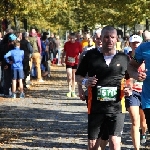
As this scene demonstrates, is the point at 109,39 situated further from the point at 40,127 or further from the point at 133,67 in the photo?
the point at 40,127

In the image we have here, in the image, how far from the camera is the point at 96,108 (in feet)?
22.1

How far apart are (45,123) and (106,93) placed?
18.8ft

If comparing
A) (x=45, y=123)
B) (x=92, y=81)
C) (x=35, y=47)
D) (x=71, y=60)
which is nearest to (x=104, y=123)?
(x=92, y=81)

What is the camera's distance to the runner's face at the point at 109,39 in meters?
6.60

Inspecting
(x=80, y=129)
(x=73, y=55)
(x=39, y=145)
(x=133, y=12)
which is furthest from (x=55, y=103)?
(x=133, y=12)

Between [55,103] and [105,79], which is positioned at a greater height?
[105,79]

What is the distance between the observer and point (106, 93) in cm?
663

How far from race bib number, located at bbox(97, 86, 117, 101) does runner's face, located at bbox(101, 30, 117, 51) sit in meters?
0.50

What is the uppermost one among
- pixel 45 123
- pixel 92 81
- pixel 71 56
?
pixel 92 81

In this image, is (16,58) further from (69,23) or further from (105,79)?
(69,23)

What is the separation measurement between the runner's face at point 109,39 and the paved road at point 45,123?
119 inches

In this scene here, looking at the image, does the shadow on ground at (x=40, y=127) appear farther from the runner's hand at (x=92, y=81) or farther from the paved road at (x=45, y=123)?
the runner's hand at (x=92, y=81)

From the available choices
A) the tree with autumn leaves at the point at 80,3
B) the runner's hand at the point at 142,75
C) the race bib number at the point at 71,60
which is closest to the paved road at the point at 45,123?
the race bib number at the point at 71,60

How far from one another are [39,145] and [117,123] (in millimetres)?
3173
